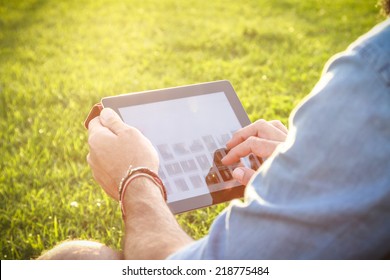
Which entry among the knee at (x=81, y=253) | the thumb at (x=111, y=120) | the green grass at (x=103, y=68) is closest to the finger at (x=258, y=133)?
the thumb at (x=111, y=120)

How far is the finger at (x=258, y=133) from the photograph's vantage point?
171 cm

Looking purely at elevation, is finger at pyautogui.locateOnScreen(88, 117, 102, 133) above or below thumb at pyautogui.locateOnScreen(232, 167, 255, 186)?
above

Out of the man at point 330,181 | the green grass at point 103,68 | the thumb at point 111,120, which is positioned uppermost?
Answer: the man at point 330,181

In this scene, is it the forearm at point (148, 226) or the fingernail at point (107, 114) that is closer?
the forearm at point (148, 226)

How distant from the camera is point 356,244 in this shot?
982 mm

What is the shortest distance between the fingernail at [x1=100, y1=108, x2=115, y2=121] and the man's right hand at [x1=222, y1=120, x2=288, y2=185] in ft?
1.41

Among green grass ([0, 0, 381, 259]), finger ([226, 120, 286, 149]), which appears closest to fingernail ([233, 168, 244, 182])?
finger ([226, 120, 286, 149])

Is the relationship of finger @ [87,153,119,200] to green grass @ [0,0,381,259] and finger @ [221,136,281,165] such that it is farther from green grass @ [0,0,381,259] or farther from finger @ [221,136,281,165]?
green grass @ [0,0,381,259]

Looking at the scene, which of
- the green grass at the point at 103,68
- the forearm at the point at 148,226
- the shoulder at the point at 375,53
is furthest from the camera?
the green grass at the point at 103,68

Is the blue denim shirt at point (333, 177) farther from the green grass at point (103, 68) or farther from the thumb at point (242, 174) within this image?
the green grass at point (103, 68)

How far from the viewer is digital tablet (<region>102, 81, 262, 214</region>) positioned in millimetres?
1671

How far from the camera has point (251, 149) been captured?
167 cm

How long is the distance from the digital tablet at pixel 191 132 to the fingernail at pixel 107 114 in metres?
0.09

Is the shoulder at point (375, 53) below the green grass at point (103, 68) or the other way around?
the other way around
